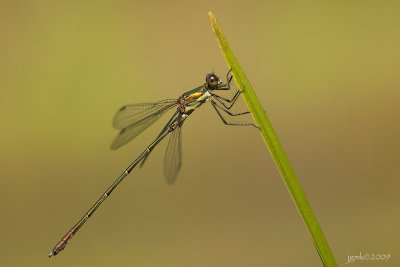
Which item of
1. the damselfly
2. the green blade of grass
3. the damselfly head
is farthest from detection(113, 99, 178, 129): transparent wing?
the green blade of grass

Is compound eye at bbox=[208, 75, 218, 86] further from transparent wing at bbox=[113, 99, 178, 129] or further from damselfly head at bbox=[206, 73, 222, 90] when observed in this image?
transparent wing at bbox=[113, 99, 178, 129]

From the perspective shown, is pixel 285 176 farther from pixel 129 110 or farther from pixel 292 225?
pixel 292 225

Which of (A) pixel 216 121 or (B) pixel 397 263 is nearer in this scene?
(B) pixel 397 263

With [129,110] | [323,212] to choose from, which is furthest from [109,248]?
[323,212]

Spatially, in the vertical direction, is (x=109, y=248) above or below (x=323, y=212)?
above

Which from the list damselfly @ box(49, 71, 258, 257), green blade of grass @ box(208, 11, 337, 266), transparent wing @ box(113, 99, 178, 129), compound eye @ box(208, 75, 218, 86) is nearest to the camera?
green blade of grass @ box(208, 11, 337, 266)

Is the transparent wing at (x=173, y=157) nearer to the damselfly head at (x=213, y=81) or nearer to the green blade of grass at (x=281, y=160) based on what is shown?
Result: the damselfly head at (x=213, y=81)
